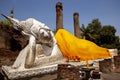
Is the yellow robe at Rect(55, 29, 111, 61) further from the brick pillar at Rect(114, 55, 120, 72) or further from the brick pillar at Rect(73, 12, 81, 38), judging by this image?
the brick pillar at Rect(73, 12, 81, 38)

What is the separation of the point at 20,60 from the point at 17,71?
77 centimetres

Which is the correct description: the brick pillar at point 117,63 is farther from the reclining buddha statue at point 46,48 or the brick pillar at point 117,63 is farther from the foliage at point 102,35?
the foliage at point 102,35

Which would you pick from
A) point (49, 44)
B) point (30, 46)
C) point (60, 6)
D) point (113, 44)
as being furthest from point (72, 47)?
point (113, 44)

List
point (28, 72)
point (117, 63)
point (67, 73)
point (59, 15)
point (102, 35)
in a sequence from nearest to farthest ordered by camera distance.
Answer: point (67, 73) < point (28, 72) < point (117, 63) < point (59, 15) < point (102, 35)

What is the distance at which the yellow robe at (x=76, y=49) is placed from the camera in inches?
251

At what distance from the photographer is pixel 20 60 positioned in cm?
537

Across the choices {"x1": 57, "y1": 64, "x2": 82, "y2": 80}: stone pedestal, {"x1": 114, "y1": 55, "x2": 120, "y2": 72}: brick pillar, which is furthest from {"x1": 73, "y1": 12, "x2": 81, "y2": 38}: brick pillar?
{"x1": 57, "y1": 64, "x2": 82, "y2": 80}: stone pedestal

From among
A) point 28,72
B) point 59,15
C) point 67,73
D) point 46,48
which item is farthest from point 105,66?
point 59,15

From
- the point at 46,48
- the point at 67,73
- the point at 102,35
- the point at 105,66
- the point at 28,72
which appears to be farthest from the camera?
the point at 102,35

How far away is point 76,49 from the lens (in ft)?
21.8

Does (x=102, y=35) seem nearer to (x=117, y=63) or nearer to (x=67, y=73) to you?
(x=117, y=63)

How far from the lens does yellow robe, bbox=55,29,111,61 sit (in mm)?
6375

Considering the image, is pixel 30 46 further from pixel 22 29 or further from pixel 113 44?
pixel 113 44

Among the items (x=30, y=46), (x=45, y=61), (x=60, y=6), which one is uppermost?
(x=60, y=6)
